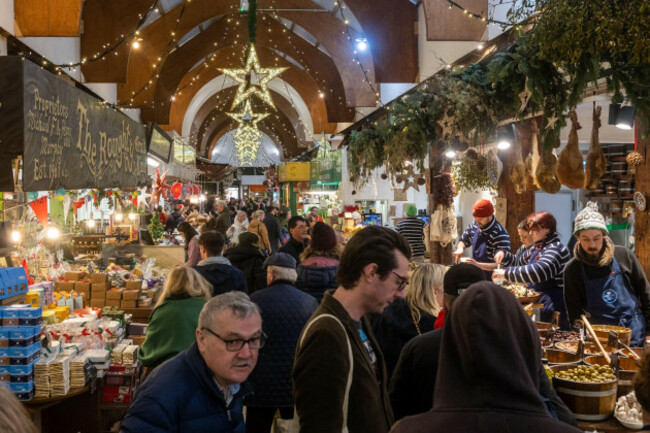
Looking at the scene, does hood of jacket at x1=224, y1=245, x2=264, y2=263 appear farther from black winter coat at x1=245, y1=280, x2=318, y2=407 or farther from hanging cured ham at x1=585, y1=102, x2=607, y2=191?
hanging cured ham at x1=585, y1=102, x2=607, y2=191

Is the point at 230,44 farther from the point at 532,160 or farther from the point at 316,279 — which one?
the point at 532,160

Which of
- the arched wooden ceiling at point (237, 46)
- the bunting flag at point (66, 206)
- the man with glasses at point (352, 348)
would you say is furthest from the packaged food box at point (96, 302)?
the man with glasses at point (352, 348)

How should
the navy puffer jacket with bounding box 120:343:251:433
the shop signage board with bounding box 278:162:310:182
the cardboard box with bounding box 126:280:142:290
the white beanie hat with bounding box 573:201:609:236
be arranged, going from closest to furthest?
the navy puffer jacket with bounding box 120:343:251:433 → the white beanie hat with bounding box 573:201:609:236 → the cardboard box with bounding box 126:280:142:290 → the shop signage board with bounding box 278:162:310:182

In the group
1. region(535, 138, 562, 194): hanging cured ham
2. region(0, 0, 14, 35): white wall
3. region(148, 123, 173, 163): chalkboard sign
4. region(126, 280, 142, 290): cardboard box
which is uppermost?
region(0, 0, 14, 35): white wall

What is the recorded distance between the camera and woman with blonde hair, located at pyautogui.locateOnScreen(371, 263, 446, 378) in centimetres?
360

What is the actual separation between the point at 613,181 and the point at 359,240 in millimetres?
8545

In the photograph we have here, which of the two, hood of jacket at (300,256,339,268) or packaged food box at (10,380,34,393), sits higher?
hood of jacket at (300,256,339,268)

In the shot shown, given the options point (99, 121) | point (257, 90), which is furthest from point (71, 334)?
point (257, 90)

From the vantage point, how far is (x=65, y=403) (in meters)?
→ 4.88

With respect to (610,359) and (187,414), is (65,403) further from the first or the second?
(610,359)

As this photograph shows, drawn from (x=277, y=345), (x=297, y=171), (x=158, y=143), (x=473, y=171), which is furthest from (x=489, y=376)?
(x=297, y=171)

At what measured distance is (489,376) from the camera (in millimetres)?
1499

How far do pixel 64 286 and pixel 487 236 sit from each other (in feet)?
16.1

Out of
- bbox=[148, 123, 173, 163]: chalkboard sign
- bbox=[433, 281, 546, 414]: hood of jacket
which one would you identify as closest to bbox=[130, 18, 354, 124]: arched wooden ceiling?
bbox=[148, 123, 173, 163]: chalkboard sign
